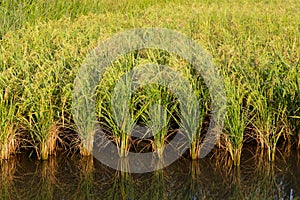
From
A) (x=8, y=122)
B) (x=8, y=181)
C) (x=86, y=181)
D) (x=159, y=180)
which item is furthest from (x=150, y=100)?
(x=8, y=181)

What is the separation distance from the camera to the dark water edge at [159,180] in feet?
13.4

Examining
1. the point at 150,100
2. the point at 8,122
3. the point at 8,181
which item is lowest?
the point at 8,181

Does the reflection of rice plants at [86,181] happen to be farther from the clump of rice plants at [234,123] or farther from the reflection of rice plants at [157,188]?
the clump of rice plants at [234,123]

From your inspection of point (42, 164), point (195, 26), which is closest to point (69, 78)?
point (42, 164)

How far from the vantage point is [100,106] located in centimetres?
462

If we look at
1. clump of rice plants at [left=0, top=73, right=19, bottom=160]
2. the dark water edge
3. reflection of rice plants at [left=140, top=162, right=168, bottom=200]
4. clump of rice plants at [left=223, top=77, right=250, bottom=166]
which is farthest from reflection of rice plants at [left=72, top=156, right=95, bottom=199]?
clump of rice plants at [left=223, top=77, right=250, bottom=166]

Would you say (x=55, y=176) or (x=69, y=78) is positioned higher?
(x=69, y=78)

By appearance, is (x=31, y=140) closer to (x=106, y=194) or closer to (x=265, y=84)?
(x=106, y=194)

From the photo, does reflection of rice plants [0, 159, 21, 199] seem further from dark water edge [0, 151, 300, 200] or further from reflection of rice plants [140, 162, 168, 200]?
reflection of rice plants [140, 162, 168, 200]

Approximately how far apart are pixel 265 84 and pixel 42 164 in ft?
7.12

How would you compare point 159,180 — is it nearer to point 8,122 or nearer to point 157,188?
point 157,188

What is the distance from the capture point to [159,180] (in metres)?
4.32

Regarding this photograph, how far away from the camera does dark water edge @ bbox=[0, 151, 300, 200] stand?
13.4 ft

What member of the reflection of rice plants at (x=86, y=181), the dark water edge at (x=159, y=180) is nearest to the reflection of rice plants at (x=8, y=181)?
the dark water edge at (x=159, y=180)
